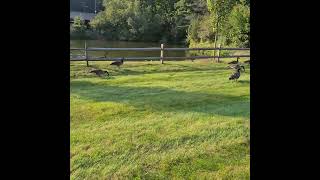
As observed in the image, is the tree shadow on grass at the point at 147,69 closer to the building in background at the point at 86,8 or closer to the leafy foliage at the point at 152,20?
the leafy foliage at the point at 152,20

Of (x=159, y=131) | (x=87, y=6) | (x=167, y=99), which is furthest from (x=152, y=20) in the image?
(x=159, y=131)

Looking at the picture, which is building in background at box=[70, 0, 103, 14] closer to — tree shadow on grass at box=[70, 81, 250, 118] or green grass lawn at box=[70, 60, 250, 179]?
green grass lawn at box=[70, 60, 250, 179]

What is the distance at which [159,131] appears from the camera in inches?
188

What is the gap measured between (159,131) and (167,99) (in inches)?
88.1

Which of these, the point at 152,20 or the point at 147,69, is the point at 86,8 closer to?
the point at 152,20

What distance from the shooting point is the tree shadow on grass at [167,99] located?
20.3 ft

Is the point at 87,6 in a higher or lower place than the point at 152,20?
higher

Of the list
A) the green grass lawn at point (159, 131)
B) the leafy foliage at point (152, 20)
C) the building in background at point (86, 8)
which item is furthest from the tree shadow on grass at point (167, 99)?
the building in background at point (86, 8)

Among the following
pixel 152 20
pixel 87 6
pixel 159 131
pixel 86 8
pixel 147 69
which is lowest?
pixel 159 131
